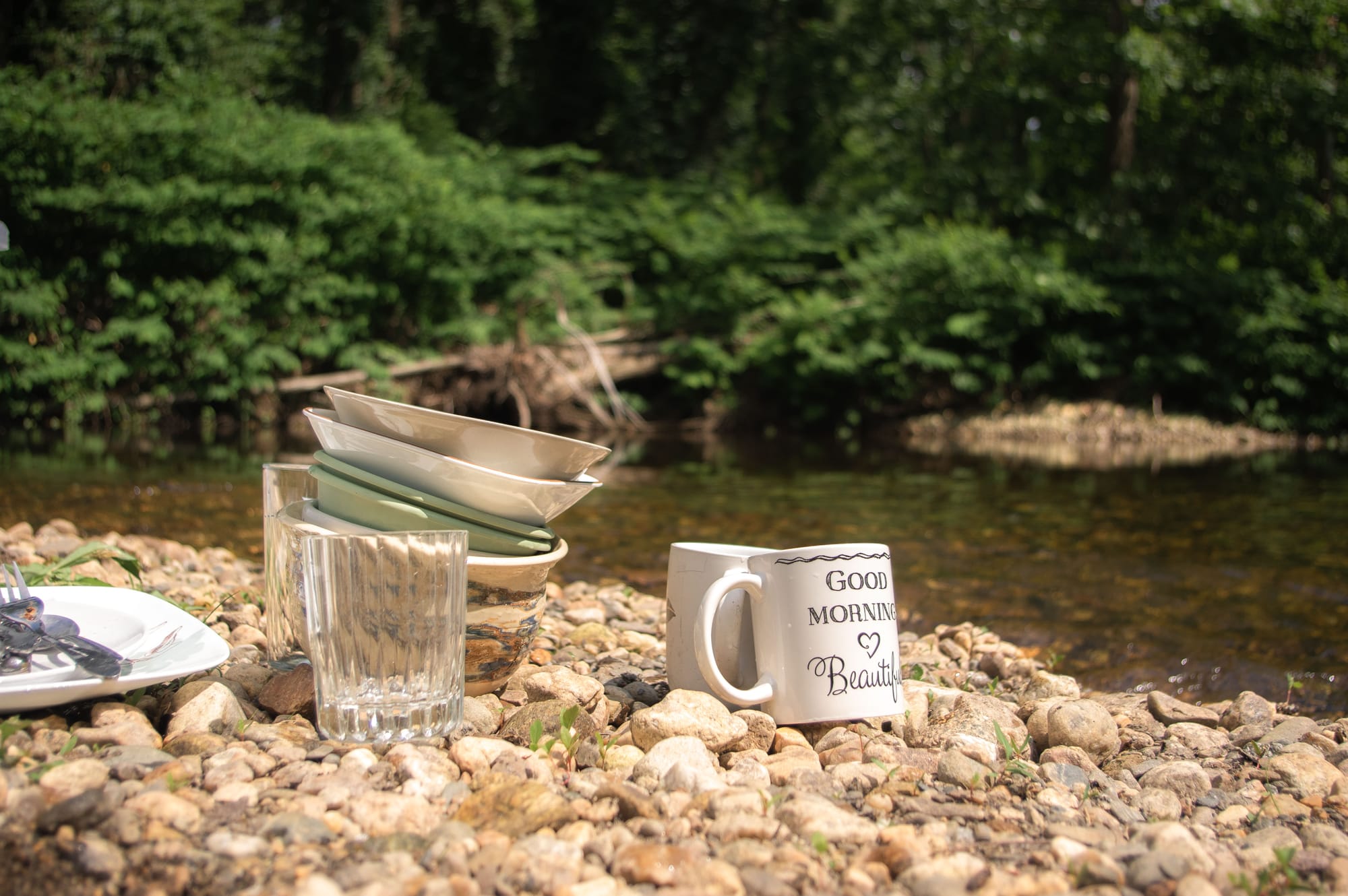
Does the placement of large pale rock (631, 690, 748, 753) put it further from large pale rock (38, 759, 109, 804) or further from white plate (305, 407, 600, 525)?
large pale rock (38, 759, 109, 804)

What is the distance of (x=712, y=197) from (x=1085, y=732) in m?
14.6

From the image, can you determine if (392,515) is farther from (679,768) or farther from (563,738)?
(679,768)

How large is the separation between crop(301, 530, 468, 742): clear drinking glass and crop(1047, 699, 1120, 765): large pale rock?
48.5 inches

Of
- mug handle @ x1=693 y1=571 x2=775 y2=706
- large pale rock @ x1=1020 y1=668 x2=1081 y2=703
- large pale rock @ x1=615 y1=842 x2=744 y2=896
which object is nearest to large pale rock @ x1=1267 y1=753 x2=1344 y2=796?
large pale rock @ x1=1020 y1=668 x2=1081 y2=703

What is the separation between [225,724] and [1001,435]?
40.7 feet

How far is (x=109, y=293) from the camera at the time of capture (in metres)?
11.0

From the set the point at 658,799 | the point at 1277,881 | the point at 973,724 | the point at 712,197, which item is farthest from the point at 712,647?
the point at 712,197

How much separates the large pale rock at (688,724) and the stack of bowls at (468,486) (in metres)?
0.33

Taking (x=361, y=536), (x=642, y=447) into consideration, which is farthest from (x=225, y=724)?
(x=642, y=447)

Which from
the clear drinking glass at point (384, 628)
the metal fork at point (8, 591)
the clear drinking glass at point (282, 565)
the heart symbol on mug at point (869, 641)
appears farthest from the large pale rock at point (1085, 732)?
the metal fork at point (8, 591)

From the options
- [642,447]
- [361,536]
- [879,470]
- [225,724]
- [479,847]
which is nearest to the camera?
[479,847]

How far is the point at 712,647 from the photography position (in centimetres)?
206

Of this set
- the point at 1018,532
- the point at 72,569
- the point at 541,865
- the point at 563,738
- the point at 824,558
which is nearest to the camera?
the point at 541,865

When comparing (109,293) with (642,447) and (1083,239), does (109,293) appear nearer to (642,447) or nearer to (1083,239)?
(642,447)
